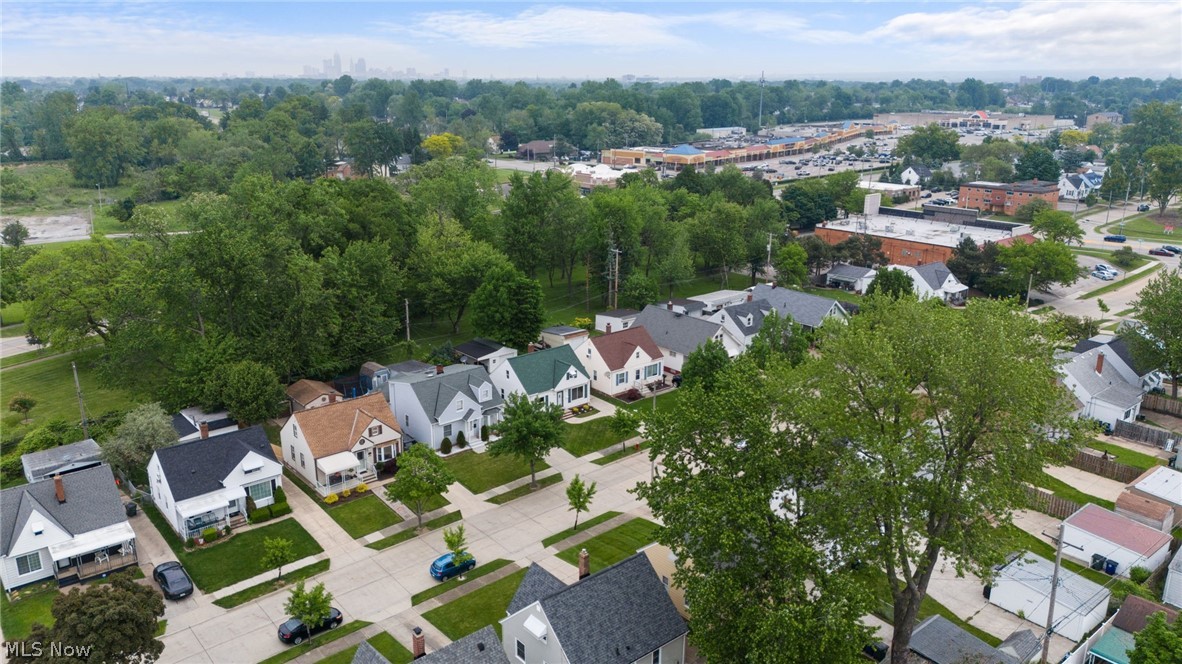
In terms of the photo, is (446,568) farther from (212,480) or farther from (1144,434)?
(1144,434)

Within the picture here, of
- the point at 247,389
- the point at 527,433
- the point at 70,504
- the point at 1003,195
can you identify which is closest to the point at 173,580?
the point at 70,504

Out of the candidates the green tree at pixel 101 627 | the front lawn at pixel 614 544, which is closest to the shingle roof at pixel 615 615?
the front lawn at pixel 614 544

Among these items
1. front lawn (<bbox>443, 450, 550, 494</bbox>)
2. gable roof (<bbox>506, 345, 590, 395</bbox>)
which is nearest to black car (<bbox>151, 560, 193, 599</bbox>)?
front lawn (<bbox>443, 450, 550, 494</bbox>)

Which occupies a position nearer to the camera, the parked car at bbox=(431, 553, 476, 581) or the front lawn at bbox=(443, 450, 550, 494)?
the parked car at bbox=(431, 553, 476, 581)

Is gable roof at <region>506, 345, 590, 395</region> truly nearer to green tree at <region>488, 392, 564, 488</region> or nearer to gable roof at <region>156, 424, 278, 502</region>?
green tree at <region>488, 392, 564, 488</region>

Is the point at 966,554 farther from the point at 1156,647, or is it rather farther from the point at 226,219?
the point at 226,219

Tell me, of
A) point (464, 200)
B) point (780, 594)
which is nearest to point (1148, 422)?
point (780, 594)
